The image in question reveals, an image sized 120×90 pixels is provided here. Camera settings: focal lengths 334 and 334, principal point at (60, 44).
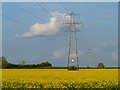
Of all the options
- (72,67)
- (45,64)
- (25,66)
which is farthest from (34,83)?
(45,64)

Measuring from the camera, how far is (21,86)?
55.9ft

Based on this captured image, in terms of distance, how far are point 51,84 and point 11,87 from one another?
2.06 meters

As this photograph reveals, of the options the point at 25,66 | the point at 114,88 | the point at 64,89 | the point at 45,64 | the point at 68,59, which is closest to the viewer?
the point at 64,89

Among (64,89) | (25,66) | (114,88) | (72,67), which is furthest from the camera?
(25,66)

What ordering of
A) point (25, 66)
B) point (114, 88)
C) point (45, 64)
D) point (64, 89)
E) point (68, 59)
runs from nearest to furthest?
point (64, 89) → point (114, 88) → point (68, 59) → point (25, 66) → point (45, 64)

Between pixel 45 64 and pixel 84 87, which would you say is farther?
pixel 45 64

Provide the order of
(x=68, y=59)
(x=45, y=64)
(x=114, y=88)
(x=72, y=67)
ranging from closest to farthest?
(x=114, y=88), (x=68, y=59), (x=72, y=67), (x=45, y=64)

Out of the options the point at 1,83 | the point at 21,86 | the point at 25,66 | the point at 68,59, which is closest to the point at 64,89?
the point at 21,86

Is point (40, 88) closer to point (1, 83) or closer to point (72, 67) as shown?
point (1, 83)

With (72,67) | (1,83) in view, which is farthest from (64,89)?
(72,67)

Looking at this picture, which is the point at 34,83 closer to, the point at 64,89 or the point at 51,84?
the point at 51,84

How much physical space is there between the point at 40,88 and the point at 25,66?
59.6 metres

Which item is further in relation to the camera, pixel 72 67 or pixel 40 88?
pixel 72 67

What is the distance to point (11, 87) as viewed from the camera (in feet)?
56.0
